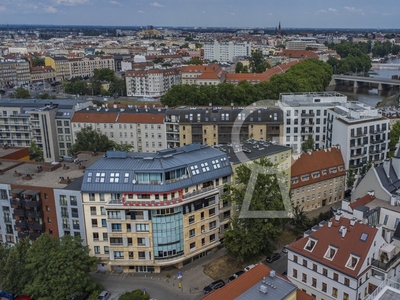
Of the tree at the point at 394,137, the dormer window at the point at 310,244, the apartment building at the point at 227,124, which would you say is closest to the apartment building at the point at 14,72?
the apartment building at the point at 227,124

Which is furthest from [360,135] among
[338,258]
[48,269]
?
[48,269]

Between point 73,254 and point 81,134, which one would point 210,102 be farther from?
point 73,254

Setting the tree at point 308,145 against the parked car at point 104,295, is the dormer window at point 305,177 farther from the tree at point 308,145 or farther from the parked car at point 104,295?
Answer: the parked car at point 104,295

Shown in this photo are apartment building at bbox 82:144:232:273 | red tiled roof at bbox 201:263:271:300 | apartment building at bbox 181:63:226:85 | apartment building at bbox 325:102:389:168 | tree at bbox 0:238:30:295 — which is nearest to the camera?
red tiled roof at bbox 201:263:271:300

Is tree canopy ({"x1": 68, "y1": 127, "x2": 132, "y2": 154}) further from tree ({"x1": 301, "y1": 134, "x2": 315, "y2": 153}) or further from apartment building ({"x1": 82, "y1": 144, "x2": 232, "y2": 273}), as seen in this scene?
tree ({"x1": 301, "y1": 134, "x2": 315, "y2": 153})

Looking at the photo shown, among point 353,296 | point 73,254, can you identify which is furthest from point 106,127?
point 353,296

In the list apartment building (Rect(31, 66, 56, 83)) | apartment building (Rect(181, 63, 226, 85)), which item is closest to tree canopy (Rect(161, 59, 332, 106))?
apartment building (Rect(181, 63, 226, 85))

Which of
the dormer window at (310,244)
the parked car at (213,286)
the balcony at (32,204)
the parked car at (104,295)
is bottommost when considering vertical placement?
the parked car at (104,295)
